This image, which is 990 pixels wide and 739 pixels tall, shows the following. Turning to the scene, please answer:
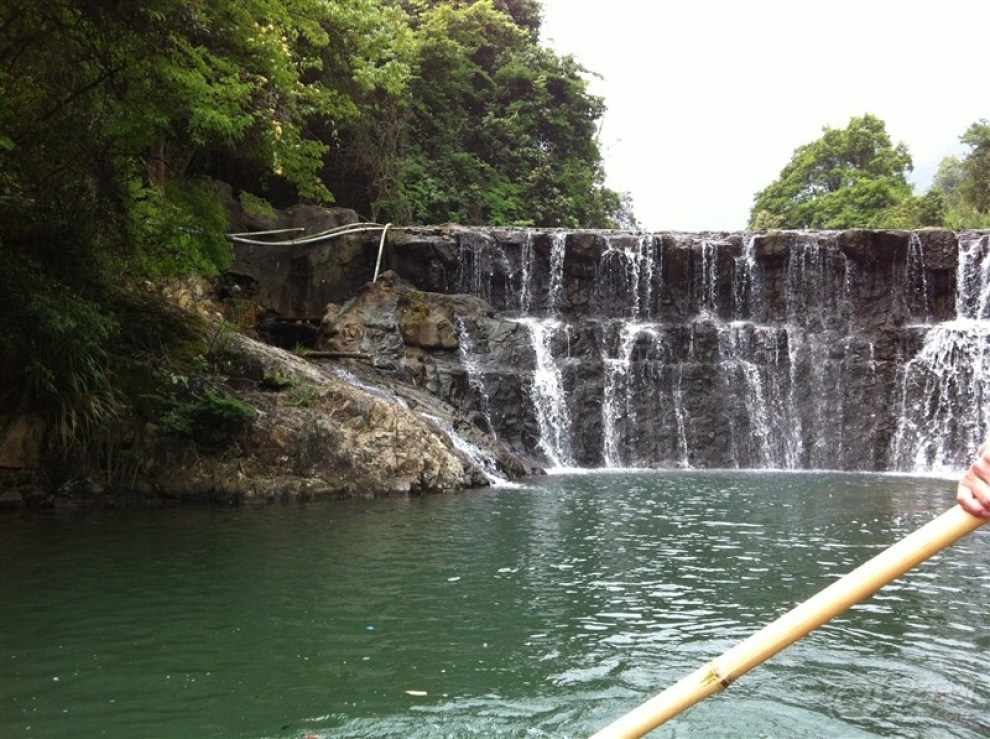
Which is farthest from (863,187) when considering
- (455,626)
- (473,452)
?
(455,626)

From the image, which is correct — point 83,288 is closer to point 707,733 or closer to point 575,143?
point 707,733

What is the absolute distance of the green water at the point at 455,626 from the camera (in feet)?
13.5

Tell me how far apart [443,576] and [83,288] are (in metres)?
6.31

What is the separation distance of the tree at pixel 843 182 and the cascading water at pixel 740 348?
19361 mm

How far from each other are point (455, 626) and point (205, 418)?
6.93m

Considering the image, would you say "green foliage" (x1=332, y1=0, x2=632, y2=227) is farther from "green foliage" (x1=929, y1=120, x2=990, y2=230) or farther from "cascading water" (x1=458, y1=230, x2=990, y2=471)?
"green foliage" (x1=929, y1=120, x2=990, y2=230)

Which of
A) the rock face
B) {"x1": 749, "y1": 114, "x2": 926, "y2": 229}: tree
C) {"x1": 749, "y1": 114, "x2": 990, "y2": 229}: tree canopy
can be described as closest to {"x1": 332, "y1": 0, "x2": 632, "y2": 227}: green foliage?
the rock face

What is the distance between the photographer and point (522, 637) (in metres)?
5.46

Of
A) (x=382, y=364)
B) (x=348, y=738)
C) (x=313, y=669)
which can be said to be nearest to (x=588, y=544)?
(x=313, y=669)

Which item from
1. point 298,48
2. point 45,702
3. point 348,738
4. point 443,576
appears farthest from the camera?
point 298,48

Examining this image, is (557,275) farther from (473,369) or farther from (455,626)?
(455,626)

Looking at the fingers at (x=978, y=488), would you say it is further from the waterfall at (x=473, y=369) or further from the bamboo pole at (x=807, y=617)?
the waterfall at (x=473, y=369)

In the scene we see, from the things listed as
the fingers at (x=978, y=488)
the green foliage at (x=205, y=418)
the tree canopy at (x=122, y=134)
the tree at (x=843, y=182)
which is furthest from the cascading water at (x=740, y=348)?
the tree at (x=843, y=182)

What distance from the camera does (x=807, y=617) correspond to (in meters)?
2.20
